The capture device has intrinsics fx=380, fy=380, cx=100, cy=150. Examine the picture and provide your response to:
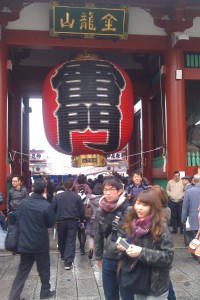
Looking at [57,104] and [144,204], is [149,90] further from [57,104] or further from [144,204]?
[144,204]

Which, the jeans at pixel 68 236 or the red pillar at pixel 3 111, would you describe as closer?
the jeans at pixel 68 236

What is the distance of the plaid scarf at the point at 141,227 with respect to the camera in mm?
2547

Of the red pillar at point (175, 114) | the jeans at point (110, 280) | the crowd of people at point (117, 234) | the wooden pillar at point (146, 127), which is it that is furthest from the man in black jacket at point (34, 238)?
the wooden pillar at point (146, 127)

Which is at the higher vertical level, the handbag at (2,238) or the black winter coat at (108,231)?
the black winter coat at (108,231)

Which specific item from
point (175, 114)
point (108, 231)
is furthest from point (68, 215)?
point (175, 114)

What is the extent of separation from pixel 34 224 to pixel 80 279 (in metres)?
1.41

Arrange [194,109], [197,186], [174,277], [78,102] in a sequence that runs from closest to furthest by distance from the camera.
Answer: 1. [174,277]
2. [197,186]
3. [78,102]
4. [194,109]

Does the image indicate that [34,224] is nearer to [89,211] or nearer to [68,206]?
[68,206]

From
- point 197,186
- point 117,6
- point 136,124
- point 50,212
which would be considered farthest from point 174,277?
point 136,124

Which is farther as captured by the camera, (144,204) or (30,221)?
(30,221)

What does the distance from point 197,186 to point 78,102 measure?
3450 millimetres

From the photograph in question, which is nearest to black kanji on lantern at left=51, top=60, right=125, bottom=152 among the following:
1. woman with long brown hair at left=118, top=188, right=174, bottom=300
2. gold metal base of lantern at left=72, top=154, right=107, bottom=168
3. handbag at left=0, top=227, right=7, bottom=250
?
gold metal base of lantern at left=72, top=154, right=107, bottom=168

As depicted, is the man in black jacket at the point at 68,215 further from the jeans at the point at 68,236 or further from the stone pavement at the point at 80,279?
the stone pavement at the point at 80,279

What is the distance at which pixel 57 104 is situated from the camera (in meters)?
8.65
